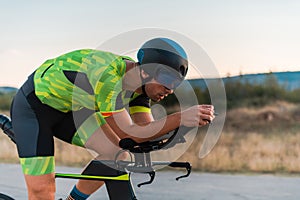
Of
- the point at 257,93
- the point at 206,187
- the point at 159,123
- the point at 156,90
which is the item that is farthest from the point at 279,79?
the point at 159,123

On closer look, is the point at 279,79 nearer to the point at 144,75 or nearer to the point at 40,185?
the point at 40,185

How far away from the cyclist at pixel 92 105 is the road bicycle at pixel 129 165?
4 centimetres

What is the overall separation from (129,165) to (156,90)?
35 centimetres

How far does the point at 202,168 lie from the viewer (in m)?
6.91

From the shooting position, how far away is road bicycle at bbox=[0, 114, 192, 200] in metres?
2.36

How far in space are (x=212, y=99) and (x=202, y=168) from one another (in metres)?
4.50

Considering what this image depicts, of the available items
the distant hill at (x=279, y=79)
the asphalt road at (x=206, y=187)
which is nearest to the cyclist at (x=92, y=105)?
the asphalt road at (x=206, y=187)

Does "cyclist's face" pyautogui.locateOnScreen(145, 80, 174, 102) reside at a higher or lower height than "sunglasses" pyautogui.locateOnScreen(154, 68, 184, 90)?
lower

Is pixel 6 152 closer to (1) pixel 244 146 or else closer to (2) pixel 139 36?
(1) pixel 244 146

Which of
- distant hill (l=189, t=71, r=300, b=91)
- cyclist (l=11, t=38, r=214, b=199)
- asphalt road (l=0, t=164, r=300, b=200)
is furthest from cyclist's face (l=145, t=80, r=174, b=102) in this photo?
distant hill (l=189, t=71, r=300, b=91)

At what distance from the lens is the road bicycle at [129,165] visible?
93.0 inches

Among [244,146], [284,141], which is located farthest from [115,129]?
[284,141]

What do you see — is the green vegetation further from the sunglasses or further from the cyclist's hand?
the cyclist's hand

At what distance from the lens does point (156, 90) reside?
2.47m
